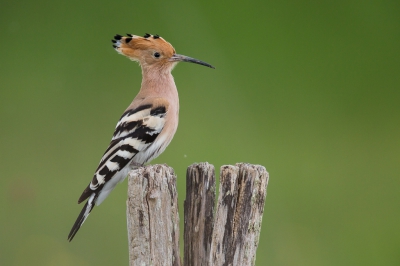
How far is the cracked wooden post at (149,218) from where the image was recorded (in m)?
1.83

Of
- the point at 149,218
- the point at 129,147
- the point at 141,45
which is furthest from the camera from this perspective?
the point at 141,45

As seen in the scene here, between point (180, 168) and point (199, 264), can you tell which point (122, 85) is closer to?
point (180, 168)

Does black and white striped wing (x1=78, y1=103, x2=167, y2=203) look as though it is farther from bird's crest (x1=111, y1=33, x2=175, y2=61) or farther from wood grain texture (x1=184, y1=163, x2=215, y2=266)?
wood grain texture (x1=184, y1=163, x2=215, y2=266)

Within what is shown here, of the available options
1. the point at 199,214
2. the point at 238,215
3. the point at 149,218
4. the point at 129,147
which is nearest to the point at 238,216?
the point at 238,215

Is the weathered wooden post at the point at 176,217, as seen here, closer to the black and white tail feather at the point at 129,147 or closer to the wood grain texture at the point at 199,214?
the wood grain texture at the point at 199,214

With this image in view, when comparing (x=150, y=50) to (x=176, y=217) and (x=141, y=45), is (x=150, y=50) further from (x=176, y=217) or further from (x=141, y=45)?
(x=176, y=217)

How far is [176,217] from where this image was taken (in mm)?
1882

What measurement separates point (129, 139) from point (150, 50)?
1.67 feet

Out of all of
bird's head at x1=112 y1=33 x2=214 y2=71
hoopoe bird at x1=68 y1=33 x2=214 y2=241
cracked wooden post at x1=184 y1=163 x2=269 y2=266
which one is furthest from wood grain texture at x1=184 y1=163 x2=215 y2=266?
bird's head at x1=112 y1=33 x2=214 y2=71

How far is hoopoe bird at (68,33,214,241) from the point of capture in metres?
2.37

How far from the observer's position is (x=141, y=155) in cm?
252

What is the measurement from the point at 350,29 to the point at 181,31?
148 centimetres

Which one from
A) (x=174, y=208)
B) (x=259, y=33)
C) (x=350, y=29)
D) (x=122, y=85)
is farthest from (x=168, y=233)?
(x=350, y=29)

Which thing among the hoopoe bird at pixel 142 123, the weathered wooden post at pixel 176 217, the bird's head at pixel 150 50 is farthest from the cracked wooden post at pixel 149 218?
the bird's head at pixel 150 50
